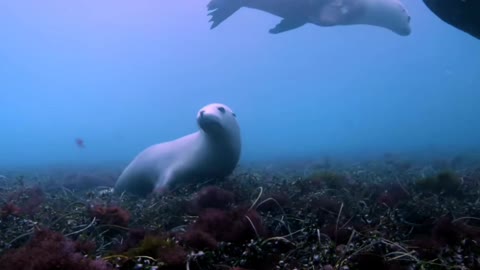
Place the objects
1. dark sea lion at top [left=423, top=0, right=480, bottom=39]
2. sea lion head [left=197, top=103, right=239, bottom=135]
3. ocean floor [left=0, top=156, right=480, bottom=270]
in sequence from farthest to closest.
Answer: sea lion head [left=197, top=103, right=239, bottom=135] < dark sea lion at top [left=423, top=0, right=480, bottom=39] < ocean floor [left=0, top=156, right=480, bottom=270]

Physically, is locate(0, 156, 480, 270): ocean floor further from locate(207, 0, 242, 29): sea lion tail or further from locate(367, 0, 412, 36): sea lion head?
locate(367, 0, 412, 36): sea lion head

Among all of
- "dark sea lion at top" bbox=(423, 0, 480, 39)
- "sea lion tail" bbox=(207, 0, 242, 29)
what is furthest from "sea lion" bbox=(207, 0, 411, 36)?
"dark sea lion at top" bbox=(423, 0, 480, 39)

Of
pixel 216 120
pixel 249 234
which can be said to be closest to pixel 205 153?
pixel 216 120

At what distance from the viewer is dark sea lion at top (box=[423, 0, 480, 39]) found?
5.14 metres

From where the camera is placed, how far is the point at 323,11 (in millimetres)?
9992

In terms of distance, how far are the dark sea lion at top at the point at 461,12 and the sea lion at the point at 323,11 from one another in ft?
15.0

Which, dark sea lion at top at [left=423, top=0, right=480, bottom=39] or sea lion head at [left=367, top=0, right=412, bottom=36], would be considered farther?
sea lion head at [left=367, top=0, right=412, bottom=36]

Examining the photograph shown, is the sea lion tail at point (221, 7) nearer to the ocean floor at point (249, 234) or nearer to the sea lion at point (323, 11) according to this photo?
the sea lion at point (323, 11)

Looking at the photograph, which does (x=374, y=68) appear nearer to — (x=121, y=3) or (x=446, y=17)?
(x=121, y=3)

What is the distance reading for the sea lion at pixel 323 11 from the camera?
9.99 meters

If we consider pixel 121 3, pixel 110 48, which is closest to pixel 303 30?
pixel 121 3

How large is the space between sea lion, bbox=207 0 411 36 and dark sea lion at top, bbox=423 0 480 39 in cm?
458

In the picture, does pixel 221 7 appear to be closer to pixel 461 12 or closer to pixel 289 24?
pixel 289 24

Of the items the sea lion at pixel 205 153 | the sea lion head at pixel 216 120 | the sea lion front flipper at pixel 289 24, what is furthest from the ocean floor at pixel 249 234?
the sea lion front flipper at pixel 289 24
